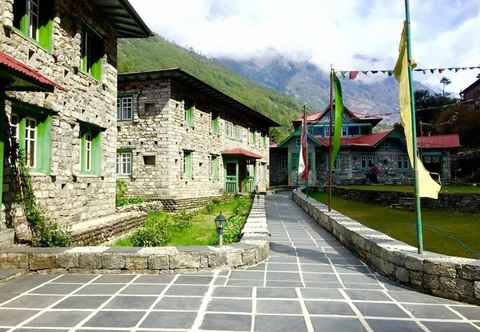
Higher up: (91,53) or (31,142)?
(91,53)

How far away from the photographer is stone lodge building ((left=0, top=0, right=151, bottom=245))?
6.66 m

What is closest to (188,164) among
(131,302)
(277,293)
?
(277,293)

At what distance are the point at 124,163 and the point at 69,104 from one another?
9.08 metres

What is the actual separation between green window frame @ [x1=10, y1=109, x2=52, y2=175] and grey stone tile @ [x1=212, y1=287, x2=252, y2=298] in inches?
200

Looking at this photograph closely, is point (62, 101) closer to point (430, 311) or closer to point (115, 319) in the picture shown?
point (115, 319)

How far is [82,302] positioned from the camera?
436cm

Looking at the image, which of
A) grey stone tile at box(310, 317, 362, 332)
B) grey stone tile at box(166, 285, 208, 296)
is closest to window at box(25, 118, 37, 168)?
grey stone tile at box(166, 285, 208, 296)

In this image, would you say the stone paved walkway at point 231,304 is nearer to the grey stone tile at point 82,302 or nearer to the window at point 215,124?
the grey stone tile at point 82,302

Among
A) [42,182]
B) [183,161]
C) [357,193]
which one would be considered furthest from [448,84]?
[42,182]

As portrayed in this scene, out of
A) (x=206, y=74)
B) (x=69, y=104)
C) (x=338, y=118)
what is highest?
(x=206, y=74)

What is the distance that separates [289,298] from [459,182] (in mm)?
29277

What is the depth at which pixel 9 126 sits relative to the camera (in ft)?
22.5

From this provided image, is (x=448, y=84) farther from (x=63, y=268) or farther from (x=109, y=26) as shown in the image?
(x=63, y=268)

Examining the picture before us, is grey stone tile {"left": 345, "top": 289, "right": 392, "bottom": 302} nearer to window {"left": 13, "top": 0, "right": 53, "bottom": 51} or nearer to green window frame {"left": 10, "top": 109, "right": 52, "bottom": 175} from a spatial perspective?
green window frame {"left": 10, "top": 109, "right": 52, "bottom": 175}
